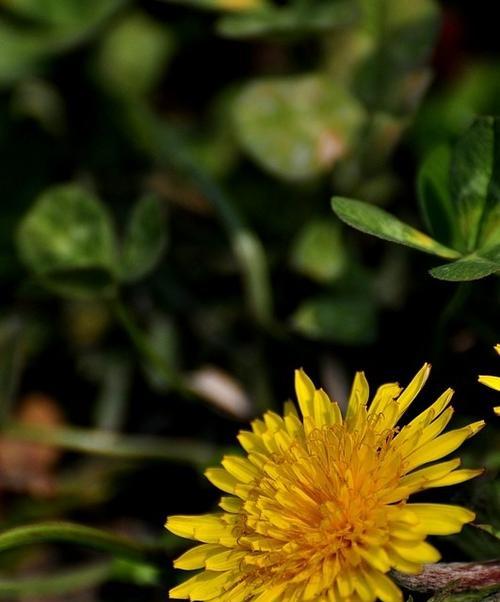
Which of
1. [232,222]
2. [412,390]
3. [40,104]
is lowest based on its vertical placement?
[412,390]

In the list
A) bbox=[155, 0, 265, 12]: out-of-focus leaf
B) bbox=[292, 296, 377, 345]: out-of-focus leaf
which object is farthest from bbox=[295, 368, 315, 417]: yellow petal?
bbox=[155, 0, 265, 12]: out-of-focus leaf

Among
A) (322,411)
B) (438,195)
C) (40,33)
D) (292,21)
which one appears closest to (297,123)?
(292,21)

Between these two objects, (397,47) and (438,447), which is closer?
(438,447)

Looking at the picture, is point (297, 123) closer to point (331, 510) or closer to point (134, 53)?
point (134, 53)

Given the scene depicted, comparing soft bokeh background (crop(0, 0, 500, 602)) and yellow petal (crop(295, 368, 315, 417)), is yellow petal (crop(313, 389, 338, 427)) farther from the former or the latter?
soft bokeh background (crop(0, 0, 500, 602))

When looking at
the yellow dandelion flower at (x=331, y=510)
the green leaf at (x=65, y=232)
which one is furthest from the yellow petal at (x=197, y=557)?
the green leaf at (x=65, y=232)

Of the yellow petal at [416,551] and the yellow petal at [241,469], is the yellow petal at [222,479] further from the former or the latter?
the yellow petal at [416,551]

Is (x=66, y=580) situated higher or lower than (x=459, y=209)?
lower
